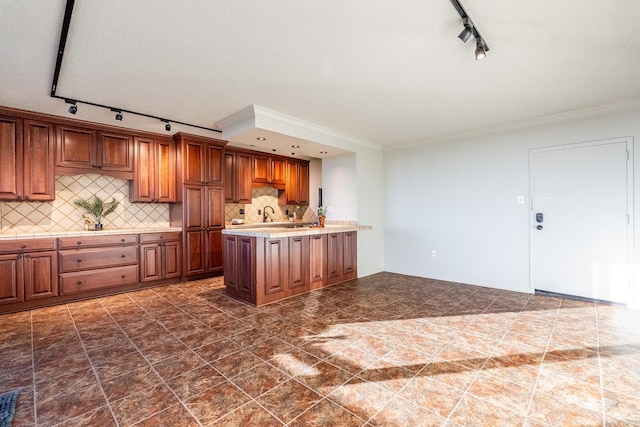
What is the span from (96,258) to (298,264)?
2.78m

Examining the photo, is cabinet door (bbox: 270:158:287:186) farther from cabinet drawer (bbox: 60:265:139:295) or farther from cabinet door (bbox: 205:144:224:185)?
cabinet drawer (bbox: 60:265:139:295)

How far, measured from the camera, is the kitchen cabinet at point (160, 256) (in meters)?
4.49

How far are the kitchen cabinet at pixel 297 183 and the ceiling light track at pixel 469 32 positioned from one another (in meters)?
4.74

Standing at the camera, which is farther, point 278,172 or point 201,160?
point 278,172

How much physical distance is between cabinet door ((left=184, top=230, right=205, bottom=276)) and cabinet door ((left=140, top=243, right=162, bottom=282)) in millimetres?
396

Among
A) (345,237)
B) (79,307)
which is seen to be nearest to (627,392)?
(345,237)

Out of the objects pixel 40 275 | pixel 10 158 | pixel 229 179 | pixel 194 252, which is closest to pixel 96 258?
pixel 40 275

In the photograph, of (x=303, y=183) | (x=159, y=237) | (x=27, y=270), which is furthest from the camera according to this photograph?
(x=303, y=183)

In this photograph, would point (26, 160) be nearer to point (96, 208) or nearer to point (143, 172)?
point (96, 208)

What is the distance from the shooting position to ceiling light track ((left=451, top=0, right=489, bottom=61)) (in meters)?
1.88

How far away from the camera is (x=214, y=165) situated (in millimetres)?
5215

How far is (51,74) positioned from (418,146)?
16.7 ft

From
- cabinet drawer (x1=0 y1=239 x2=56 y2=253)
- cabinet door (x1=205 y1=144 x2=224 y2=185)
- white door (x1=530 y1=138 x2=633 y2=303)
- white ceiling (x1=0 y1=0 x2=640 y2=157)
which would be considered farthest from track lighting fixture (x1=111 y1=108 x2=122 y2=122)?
white door (x1=530 y1=138 x2=633 y2=303)

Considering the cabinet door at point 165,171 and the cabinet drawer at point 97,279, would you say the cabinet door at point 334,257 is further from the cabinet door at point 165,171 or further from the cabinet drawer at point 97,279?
the cabinet drawer at point 97,279
